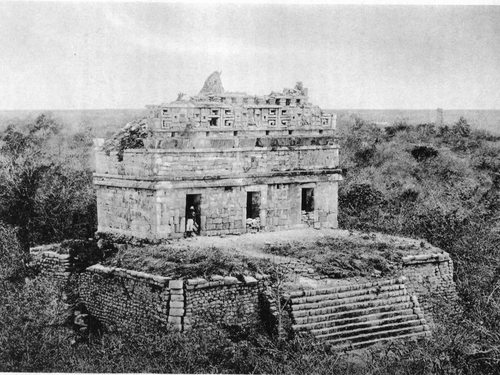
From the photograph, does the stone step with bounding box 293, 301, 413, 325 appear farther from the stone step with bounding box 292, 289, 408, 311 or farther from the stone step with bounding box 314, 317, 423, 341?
the stone step with bounding box 314, 317, 423, 341

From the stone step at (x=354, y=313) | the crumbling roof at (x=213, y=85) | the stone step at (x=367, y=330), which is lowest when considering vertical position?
the stone step at (x=367, y=330)

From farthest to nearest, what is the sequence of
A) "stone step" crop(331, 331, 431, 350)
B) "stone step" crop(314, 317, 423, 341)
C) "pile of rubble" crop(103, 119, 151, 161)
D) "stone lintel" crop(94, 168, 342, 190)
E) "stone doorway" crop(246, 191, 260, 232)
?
"stone doorway" crop(246, 191, 260, 232), "pile of rubble" crop(103, 119, 151, 161), "stone lintel" crop(94, 168, 342, 190), "stone step" crop(314, 317, 423, 341), "stone step" crop(331, 331, 431, 350)

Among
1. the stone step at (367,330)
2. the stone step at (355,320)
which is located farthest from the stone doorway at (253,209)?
the stone step at (367,330)

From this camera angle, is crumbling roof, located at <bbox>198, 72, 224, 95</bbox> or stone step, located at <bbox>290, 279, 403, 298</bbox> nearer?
stone step, located at <bbox>290, 279, 403, 298</bbox>

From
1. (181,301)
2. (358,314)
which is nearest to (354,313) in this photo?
(358,314)

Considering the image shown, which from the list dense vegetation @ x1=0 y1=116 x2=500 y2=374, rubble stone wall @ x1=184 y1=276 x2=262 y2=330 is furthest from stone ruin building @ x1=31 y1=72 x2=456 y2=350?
dense vegetation @ x1=0 y1=116 x2=500 y2=374

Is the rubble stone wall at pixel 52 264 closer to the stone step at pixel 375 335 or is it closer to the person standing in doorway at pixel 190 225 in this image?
the person standing in doorway at pixel 190 225
